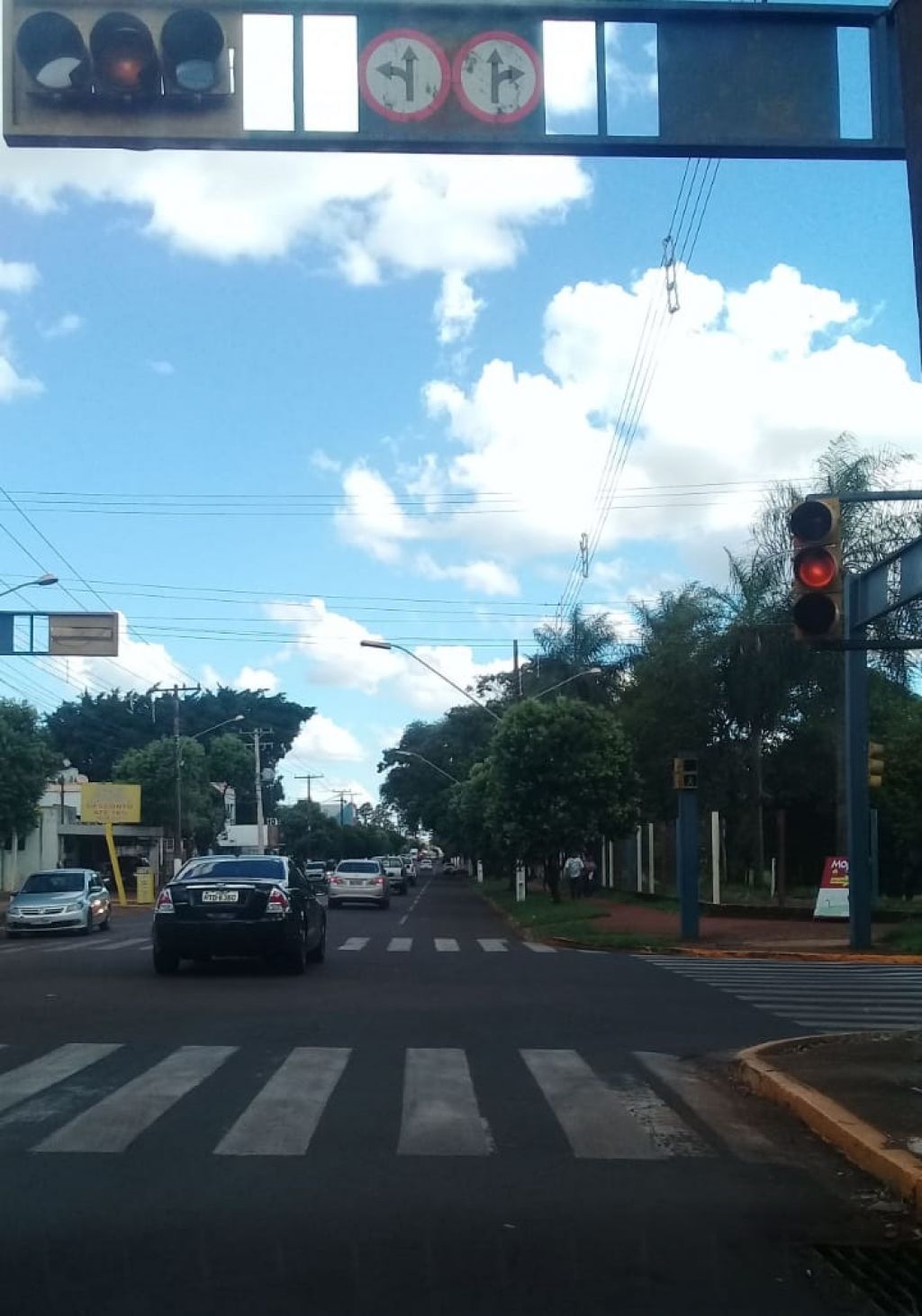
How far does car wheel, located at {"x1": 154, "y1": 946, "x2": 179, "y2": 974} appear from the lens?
19094mm

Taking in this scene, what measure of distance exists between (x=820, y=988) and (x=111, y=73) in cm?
1417

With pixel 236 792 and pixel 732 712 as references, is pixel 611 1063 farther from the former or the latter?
pixel 236 792

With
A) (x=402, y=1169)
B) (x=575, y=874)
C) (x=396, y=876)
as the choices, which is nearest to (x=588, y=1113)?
(x=402, y=1169)

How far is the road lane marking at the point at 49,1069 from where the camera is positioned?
33.0 feet

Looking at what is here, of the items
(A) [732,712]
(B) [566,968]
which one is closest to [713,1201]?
(B) [566,968]

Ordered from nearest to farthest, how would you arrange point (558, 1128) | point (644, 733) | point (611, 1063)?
point (558, 1128) → point (611, 1063) → point (644, 733)

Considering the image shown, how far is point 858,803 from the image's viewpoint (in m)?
24.4

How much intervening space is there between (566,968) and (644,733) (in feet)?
86.8

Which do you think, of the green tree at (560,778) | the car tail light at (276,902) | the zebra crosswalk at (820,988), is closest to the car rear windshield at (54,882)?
the green tree at (560,778)

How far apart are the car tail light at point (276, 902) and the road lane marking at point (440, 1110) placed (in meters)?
6.83

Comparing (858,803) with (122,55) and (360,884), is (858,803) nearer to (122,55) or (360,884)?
(122,55)

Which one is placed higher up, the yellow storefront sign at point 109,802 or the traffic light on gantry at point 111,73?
the traffic light on gantry at point 111,73

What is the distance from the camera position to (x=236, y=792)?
111312mm

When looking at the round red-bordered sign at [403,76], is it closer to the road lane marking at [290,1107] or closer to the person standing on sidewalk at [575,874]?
the road lane marking at [290,1107]
